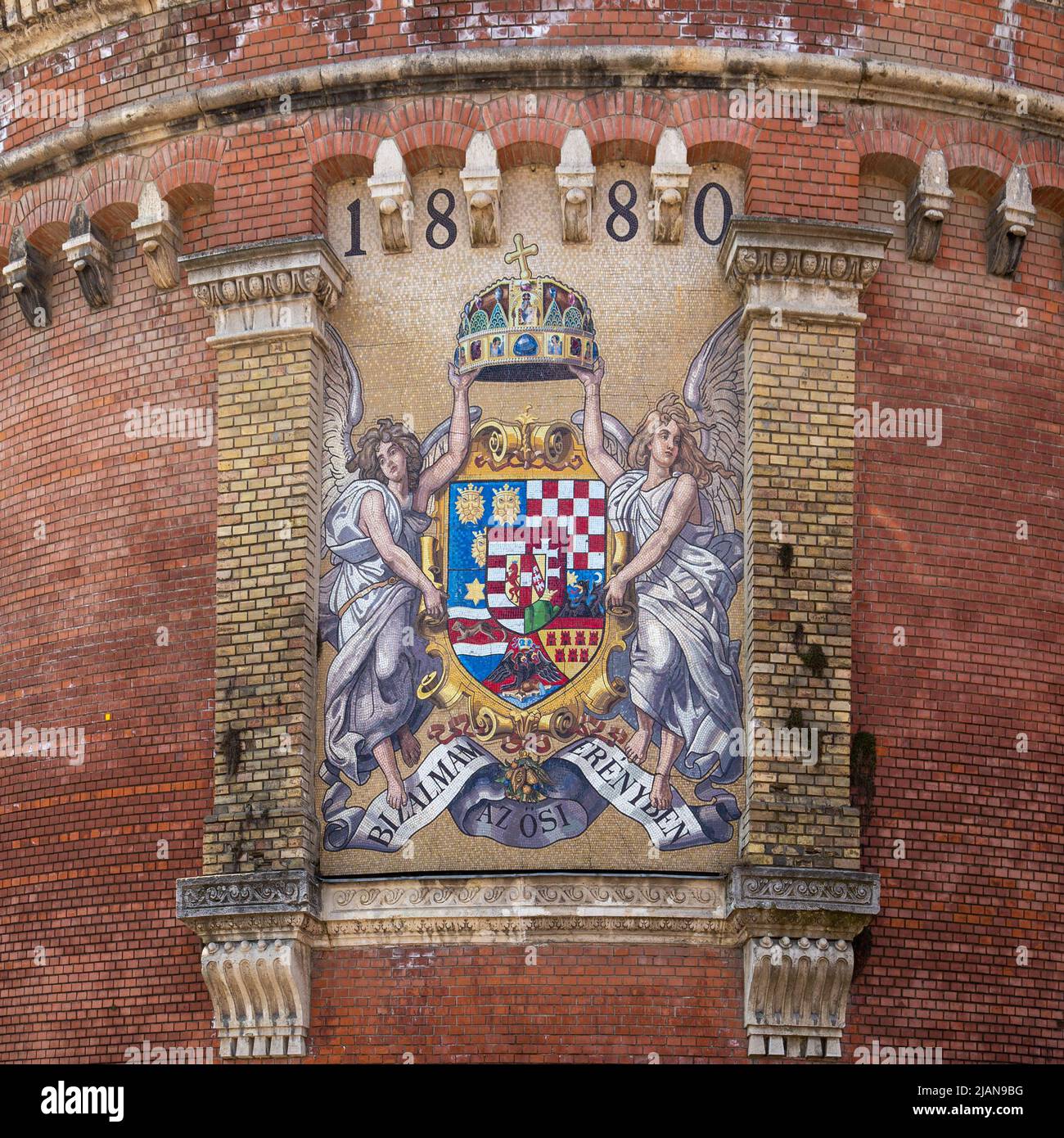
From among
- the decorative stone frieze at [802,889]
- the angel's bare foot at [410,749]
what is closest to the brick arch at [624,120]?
the angel's bare foot at [410,749]

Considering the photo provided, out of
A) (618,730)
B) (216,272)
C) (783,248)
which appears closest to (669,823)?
(618,730)

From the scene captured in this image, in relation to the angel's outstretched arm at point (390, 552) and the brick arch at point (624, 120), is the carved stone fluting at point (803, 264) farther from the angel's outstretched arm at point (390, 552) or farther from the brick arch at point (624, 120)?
the angel's outstretched arm at point (390, 552)

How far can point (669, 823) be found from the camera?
1628cm

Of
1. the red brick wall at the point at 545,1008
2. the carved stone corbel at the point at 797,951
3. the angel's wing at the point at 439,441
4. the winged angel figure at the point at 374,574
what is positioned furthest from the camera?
the angel's wing at the point at 439,441

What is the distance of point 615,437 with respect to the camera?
674 inches

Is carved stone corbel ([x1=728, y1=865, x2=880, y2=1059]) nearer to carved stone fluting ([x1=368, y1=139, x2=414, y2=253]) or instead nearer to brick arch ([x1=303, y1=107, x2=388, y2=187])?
carved stone fluting ([x1=368, y1=139, x2=414, y2=253])

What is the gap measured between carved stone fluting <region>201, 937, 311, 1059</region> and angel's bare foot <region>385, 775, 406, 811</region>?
140 centimetres

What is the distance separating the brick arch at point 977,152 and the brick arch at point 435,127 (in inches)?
169

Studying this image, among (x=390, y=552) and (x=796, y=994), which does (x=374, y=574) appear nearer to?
(x=390, y=552)

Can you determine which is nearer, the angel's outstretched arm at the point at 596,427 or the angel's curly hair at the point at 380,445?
the angel's outstretched arm at the point at 596,427

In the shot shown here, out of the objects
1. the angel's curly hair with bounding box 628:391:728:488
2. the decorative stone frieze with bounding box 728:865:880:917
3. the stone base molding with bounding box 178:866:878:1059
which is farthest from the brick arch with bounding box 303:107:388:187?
the decorative stone frieze with bounding box 728:865:880:917

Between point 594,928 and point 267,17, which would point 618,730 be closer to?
point 594,928

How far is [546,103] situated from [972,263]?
166 inches

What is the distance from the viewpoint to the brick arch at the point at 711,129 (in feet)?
56.8
